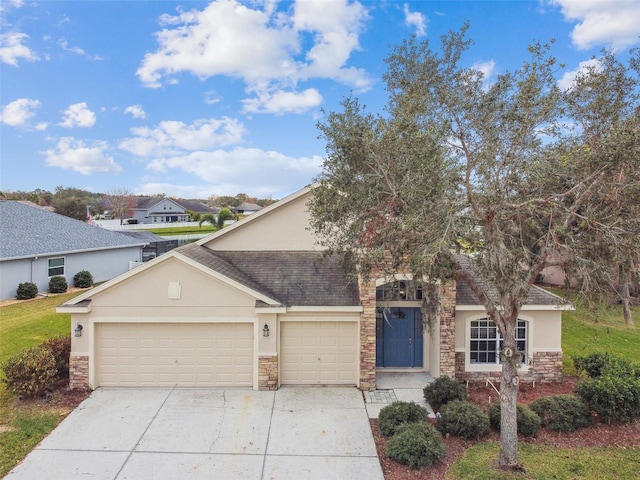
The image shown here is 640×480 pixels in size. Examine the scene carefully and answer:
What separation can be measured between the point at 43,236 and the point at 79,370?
17.3m

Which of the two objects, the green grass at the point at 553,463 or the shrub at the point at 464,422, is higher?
the shrub at the point at 464,422

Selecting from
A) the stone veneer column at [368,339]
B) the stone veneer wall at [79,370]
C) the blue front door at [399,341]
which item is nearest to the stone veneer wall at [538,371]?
the blue front door at [399,341]

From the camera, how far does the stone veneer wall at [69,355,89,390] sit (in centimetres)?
1116

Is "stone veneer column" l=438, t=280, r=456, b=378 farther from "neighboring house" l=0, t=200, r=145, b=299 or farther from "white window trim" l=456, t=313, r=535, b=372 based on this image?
"neighboring house" l=0, t=200, r=145, b=299

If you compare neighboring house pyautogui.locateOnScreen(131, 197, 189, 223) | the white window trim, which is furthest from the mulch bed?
neighboring house pyautogui.locateOnScreen(131, 197, 189, 223)

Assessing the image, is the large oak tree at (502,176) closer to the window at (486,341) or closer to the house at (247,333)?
the house at (247,333)

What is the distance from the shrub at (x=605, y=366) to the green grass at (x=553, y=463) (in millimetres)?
2254

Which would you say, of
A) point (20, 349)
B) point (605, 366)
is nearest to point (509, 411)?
point (605, 366)

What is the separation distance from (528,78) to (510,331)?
4580 mm

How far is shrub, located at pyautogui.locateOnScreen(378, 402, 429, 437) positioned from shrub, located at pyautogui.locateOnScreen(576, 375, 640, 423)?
157 inches

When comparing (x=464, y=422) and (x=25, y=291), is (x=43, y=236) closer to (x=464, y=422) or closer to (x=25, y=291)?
(x=25, y=291)

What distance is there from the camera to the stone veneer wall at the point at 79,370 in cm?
1116

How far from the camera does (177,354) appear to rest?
37.8 ft

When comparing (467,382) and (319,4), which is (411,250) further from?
(319,4)
